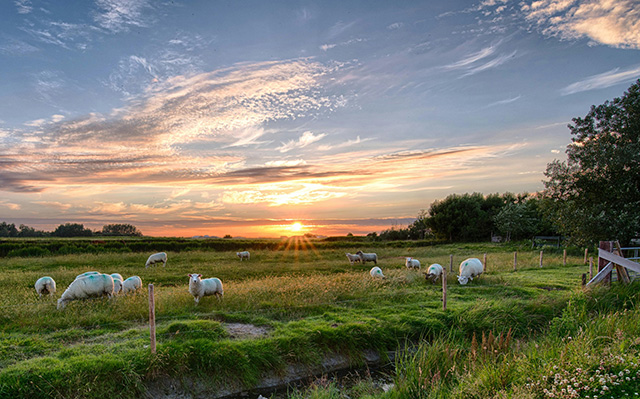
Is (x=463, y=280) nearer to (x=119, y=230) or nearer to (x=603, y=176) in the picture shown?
(x=603, y=176)

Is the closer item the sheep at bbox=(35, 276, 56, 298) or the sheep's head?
the sheep at bbox=(35, 276, 56, 298)

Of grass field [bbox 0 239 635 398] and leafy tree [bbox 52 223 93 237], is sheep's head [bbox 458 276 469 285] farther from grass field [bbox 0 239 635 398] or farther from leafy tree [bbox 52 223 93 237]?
leafy tree [bbox 52 223 93 237]

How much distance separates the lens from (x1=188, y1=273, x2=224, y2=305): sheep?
43.2 feet

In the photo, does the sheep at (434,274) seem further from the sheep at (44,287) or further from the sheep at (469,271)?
the sheep at (44,287)

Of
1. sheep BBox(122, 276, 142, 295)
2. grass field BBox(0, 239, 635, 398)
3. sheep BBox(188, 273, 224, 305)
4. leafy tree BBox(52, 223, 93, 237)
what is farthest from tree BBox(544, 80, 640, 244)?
leafy tree BBox(52, 223, 93, 237)

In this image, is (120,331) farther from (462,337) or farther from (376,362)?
(462,337)

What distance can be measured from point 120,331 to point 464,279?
47.2ft

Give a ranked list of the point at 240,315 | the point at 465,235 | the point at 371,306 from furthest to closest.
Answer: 1. the point at 465,235
2. the point at 371,306
3. the point at 240,315

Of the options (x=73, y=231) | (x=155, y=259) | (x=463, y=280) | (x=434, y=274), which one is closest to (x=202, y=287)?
(x=434, y=274)

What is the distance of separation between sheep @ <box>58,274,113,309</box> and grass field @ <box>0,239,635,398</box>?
22.1 inches

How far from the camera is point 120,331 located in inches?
391

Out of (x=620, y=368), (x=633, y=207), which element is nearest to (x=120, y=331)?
(x=620, y=368)

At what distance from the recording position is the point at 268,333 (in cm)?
995

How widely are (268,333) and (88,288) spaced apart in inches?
296
